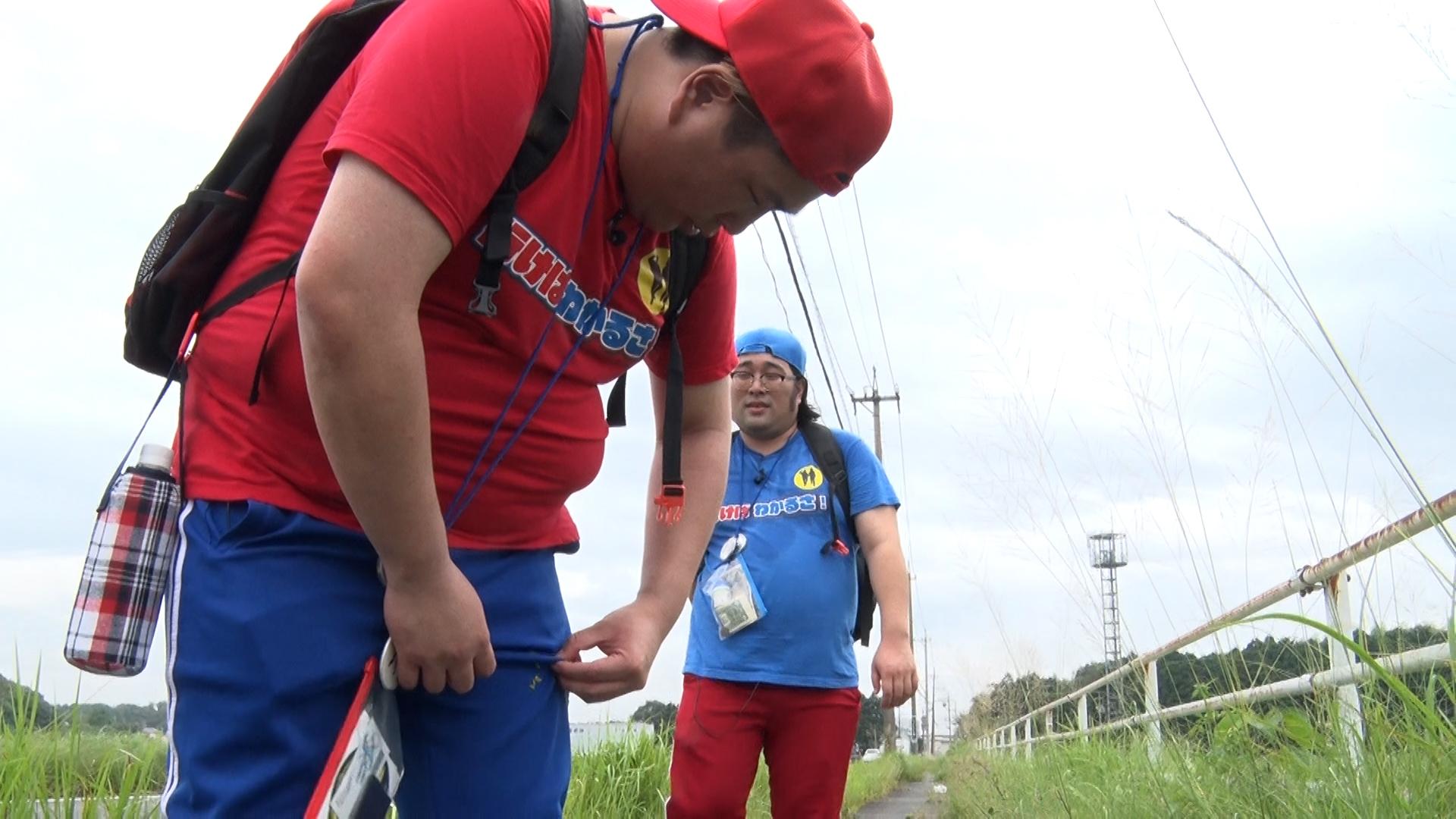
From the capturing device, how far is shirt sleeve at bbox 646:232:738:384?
6.10ft

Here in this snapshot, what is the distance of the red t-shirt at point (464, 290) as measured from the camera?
1.26 m

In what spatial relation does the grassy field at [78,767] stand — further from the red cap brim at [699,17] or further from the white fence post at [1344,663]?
the white fence post at [1344,663]

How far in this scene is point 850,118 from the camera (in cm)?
151

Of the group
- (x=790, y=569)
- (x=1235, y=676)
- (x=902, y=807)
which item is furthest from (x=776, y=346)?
(x=902, y=807)

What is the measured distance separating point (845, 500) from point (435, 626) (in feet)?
8.72

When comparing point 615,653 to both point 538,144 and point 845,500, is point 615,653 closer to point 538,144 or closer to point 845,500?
point 538,144

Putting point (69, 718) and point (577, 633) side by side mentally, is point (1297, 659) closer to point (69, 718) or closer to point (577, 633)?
point (577, 633)

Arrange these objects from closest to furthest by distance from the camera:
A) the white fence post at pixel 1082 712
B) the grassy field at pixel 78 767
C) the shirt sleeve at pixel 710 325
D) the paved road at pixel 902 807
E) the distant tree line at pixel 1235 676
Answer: the shirt sleeve at pixel 710 325 → the distant tree line at pixel 1235 676 → the grassy field at pixel 78 767 → the white fence post at pixel 1082 712 → the paved road at pixel 902 807

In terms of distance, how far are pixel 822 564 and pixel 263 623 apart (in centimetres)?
264

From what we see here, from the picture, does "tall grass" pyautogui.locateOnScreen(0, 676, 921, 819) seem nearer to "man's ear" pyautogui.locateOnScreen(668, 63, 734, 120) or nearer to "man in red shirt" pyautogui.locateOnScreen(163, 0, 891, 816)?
"man in red shirt" pyautogui.locateOnScreen(163, 0, 891, 816)

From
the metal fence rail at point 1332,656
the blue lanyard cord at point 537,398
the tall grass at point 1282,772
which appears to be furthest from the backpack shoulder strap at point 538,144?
the tall grass at point 1282,772

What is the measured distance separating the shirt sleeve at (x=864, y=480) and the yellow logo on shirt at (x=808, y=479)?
0.10 metres

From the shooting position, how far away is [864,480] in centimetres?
398

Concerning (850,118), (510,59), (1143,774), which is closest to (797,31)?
(850,118)
